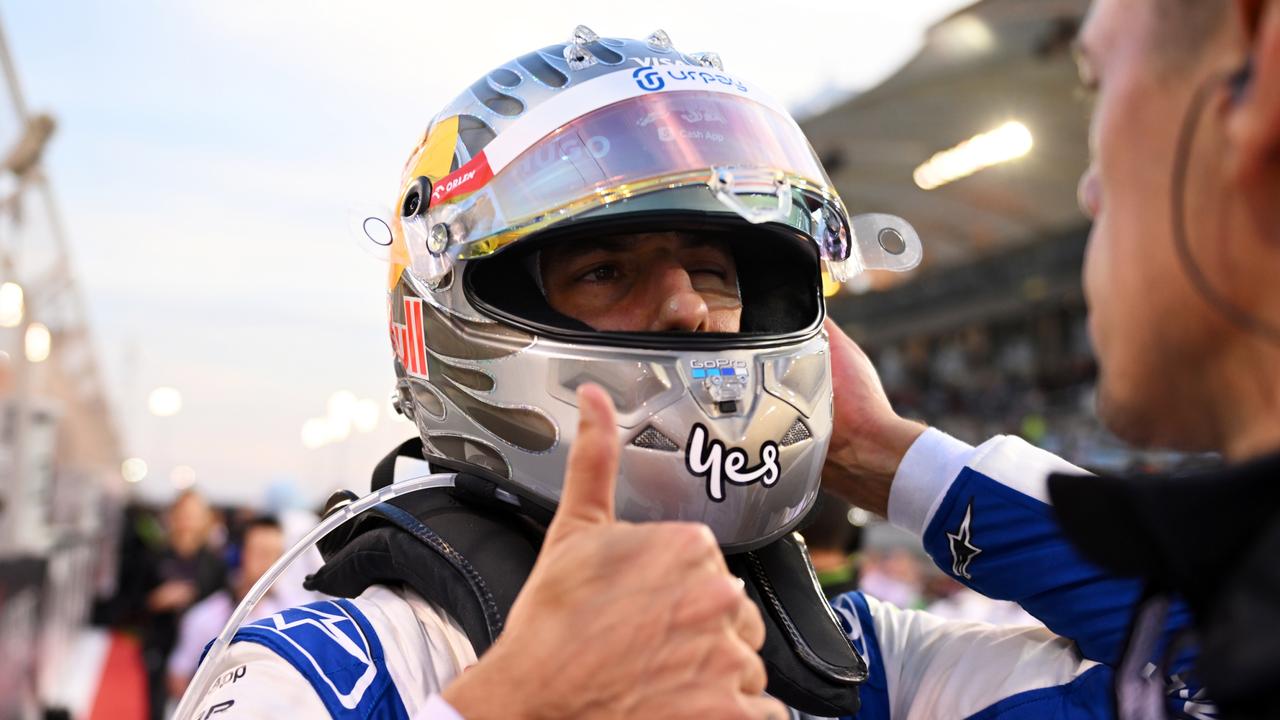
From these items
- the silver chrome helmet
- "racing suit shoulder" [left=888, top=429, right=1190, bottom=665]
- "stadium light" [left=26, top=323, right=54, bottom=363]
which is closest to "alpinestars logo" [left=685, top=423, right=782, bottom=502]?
the silver chrome helmet

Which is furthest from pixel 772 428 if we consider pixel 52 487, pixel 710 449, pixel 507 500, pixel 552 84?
pixel 52 487

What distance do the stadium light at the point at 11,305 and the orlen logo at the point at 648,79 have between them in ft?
12.3

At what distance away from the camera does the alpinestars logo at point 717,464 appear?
1.35m

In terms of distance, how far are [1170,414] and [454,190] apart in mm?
1021

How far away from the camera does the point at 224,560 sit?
648cm

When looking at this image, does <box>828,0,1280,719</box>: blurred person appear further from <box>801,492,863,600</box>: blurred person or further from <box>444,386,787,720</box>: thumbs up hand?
<box>801,492,863,600</box>: blurred person

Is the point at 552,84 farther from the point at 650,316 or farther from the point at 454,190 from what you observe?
the point at 650,316

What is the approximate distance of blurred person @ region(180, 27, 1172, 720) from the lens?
134cm

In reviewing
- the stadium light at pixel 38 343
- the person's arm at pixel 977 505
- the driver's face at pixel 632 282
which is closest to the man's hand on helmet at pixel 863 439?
the person's arm at pixel 977 505

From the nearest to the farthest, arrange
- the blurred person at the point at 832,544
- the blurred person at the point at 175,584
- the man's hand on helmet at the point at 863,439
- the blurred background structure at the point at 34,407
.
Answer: the man's hand on helmet at the point at 863,439
the blurred person at the point at 832,544
the blurred background structure at the point at 34,407
the blurred person at the point at 175,584

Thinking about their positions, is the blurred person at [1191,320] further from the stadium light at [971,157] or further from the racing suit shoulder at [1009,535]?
the stadium light at [971,157]

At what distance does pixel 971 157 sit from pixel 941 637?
16125 millimetres

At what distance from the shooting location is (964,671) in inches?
62.7

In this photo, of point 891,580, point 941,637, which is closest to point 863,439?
point 941,637
